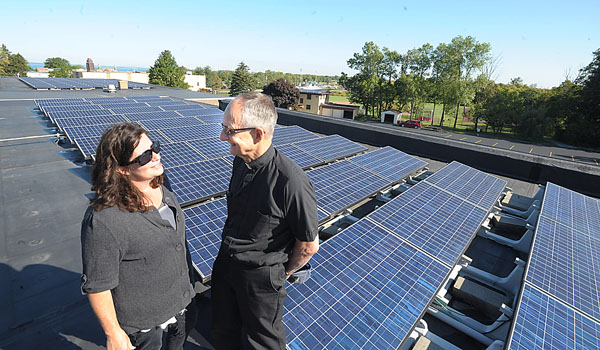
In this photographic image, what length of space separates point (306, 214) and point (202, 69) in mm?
204786

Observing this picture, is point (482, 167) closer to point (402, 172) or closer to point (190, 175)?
point (402, 172)

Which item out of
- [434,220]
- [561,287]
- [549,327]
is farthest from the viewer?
[434,220]

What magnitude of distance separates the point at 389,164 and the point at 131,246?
28.3ft

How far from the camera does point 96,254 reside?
6.44 feet

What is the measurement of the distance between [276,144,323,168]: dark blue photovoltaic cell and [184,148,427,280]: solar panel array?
93 centimetres

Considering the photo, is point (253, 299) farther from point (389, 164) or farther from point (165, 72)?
point (165, 72)

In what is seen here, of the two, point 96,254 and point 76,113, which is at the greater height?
point 76,113

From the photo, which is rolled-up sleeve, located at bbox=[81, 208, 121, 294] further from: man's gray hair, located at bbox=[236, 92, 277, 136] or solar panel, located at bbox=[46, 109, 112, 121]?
solar panel, located at bbox=[46, 109, 112, 121]

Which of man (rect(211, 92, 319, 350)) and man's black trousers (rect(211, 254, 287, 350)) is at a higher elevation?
man (rect(211, 92, 319, 350))

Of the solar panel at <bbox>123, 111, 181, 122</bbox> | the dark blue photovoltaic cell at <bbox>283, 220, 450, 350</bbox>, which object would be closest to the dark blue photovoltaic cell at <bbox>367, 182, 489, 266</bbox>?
the dark blue photovoltaic cell at <bbox>283, 220, 450, 350</bbox>

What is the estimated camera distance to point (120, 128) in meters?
2.25

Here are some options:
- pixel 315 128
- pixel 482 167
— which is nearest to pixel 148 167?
pixel 482 167

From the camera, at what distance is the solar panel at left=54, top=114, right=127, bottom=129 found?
11216 millimetres

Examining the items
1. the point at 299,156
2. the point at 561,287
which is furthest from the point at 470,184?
the point at 299,156
